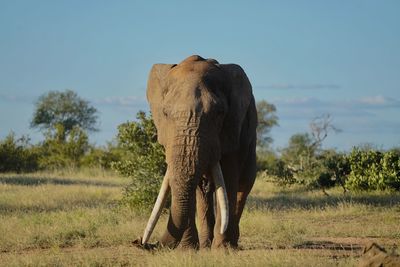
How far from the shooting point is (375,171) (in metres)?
21.2

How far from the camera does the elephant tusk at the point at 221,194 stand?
9.85 m

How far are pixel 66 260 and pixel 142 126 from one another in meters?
7.86

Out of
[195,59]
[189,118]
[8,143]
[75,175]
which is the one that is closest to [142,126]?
[195,59]

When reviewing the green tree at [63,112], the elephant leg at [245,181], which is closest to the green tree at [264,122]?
the green tree at [63,112]

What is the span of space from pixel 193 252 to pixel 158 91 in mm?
2342

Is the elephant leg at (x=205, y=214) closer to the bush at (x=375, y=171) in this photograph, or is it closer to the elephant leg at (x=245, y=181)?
the elephant leg at (x=245, y=181)

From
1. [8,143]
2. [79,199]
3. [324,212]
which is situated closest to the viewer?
[324,212]

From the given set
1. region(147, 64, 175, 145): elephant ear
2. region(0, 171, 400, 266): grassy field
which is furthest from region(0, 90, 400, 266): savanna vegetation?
region(147, 64, 175, 145): elephant ear

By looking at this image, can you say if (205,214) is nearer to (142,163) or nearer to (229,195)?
(229,195)

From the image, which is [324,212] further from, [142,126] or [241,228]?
[142,126]

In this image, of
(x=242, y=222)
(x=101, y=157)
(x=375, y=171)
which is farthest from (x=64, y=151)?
(x=242, y=222)

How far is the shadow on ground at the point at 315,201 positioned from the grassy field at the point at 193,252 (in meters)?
0.02

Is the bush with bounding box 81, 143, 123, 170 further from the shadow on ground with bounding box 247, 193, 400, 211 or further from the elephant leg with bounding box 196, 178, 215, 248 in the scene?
the elephant leg with bounding box 196, 178, 215, 248

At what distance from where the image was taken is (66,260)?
33.1 feet
